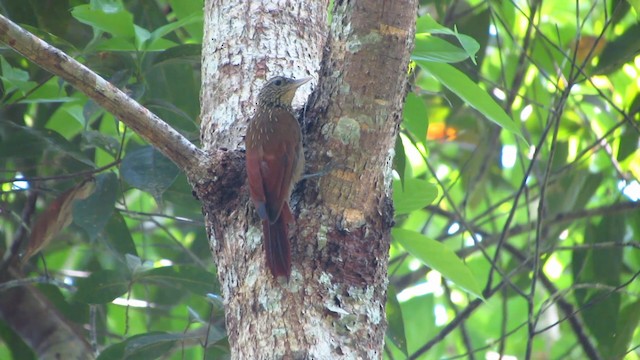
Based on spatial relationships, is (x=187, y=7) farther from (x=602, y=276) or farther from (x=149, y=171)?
(x=602, y=276)

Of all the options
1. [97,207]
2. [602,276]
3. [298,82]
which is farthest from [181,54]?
[602,276]

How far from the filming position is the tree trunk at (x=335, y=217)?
237 cm

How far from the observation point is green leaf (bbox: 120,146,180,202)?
3449 millimetres

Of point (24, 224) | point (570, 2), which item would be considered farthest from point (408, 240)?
point (570, 2)

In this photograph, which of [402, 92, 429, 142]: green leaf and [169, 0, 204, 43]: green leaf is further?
[169, 0, 204, 43]: green leaf

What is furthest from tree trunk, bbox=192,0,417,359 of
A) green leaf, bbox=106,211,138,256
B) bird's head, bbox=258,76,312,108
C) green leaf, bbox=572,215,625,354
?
green leaf, bbox=572,215,625,354

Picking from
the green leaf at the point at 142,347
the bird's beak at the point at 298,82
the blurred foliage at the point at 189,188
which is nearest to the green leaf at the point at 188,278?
the blurred foliage at the point at 189,188

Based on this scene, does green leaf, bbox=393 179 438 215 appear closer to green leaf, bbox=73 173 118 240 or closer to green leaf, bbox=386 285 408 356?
green leaf, bbox=386 285 408 356

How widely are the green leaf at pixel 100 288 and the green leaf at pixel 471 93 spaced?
153cm

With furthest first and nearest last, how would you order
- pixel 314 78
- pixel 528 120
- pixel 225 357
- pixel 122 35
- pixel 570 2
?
pixel 570 2
pixel 528 120
pixel 225 357
pixel 122 35
pixel 314 78

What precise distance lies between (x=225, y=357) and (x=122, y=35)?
53.9 inches

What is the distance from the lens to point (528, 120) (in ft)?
21.1

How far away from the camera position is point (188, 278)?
3912 millimetres

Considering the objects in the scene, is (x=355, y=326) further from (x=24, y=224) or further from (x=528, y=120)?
(x=528, y=120)
